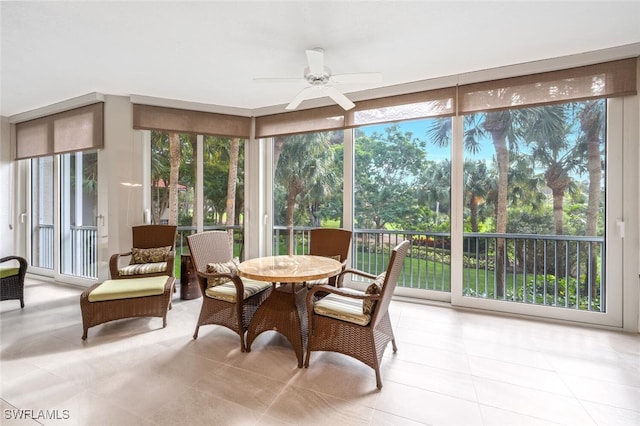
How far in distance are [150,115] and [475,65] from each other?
13.2ft

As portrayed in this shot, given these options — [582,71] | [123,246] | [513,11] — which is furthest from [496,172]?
[123,246]

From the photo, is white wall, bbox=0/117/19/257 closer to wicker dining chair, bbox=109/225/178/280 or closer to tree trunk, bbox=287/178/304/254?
wicker dining chair, bbox=109/225/178/280

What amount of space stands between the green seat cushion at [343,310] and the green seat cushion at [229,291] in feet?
2.26

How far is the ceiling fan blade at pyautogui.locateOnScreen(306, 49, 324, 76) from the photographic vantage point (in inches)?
79.0

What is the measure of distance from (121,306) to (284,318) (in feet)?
5.34

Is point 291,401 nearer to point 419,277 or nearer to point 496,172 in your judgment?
point 419,277

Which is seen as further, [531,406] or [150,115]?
[150,115]

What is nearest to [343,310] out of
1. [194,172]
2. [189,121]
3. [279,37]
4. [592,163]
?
[279,37]

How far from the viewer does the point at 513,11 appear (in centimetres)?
204

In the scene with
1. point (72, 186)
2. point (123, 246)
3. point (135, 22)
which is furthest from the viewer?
point (72, 186)

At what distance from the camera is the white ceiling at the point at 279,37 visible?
6.64ft

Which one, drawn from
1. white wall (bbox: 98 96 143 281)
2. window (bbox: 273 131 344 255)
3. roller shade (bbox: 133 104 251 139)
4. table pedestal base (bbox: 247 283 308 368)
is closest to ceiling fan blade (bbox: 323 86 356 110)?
window (bbox: 273 131 344 255)

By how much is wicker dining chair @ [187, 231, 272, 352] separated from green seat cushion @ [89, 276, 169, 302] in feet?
1.69

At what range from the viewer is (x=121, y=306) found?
2.59m
